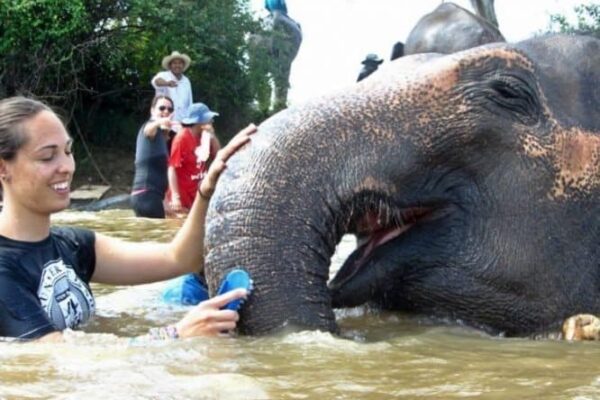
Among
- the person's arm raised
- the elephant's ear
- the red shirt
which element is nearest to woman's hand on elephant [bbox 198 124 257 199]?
the person's arm raised

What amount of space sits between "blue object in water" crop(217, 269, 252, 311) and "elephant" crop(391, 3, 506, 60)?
71.1 inches

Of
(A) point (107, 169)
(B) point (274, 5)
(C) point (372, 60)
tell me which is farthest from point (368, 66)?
(B) point (274, 5)

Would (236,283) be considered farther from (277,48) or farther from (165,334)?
(277,48)

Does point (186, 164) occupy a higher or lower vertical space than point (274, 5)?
lower

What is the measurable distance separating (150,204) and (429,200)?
22.0 feet

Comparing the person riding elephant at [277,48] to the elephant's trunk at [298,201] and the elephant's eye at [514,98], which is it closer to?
the elephant's eye at [514,98]

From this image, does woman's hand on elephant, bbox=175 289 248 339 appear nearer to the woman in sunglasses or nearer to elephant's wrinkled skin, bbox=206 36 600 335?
elephant's wrinkled skin, bbox=206 36 600 335

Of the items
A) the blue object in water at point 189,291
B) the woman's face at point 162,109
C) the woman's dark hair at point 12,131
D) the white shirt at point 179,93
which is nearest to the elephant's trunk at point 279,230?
the woman's dark hair at point 12,131

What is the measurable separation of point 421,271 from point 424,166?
1.16 ft

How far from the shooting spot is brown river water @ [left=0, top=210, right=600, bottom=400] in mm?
2711

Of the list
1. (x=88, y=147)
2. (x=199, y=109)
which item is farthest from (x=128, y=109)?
(x=199, y=109)

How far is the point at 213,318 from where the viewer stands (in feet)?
11.1

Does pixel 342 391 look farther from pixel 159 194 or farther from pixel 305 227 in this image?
pixel 159 194

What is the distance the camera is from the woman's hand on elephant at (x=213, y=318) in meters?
3.31
